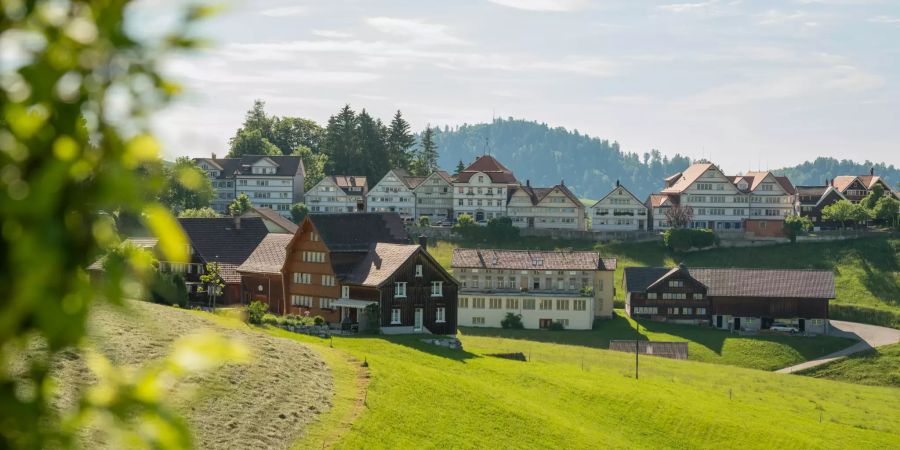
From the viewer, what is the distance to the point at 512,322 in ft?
285

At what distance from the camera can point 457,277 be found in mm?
90438

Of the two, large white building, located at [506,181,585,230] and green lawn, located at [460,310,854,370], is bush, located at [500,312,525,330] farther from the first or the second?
large white building, located at [506,181,585,230]

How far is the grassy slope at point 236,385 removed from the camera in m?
26.7

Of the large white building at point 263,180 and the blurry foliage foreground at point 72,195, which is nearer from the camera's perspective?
the blurry foliage foreground at point 72,195

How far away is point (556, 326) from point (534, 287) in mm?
4568

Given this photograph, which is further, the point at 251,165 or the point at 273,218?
the point at 251,165

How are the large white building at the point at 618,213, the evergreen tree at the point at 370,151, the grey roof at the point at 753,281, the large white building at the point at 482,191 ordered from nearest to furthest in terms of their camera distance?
the grey roof at the point at 753,281 < the large white building at the point at 618,213 < the large white building at the point at 482,191 < the evergreen tree at the point at 370,151

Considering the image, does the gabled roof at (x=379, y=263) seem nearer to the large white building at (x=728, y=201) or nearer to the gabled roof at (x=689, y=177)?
the large white building at (x=728, y=201)

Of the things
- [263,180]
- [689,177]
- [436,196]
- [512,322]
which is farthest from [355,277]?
[689,177]

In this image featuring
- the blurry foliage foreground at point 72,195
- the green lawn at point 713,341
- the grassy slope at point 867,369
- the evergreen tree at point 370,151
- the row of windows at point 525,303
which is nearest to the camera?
the blurry foliage foreground at point 72,195

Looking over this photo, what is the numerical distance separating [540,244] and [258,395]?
3475 inches

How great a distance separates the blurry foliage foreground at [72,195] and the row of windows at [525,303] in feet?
276

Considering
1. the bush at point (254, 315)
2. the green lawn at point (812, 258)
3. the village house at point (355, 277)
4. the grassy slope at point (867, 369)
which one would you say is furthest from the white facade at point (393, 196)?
the bush at point (254, 315)

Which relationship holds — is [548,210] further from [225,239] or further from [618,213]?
[225,239]
